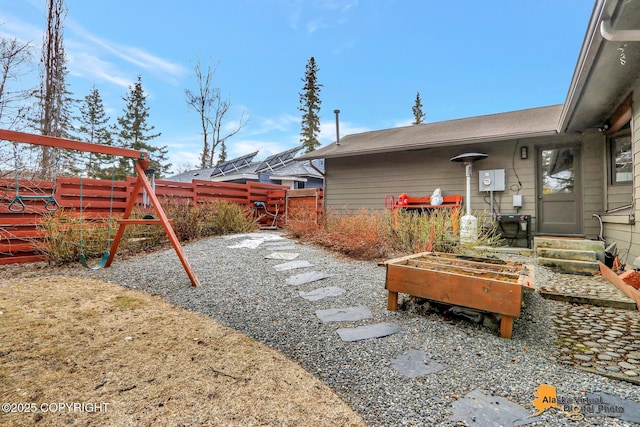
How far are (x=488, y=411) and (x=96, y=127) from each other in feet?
81.6

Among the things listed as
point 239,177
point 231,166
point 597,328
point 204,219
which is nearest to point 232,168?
point 231,166

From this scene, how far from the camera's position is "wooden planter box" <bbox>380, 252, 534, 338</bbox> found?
1.99m

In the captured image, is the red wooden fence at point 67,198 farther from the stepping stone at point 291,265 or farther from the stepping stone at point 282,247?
→ the stepping stone at point 291,265

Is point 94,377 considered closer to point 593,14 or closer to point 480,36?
point 593,14

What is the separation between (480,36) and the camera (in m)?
8.75

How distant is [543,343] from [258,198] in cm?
850

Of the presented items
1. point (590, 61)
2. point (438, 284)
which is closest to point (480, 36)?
point (590, 61)

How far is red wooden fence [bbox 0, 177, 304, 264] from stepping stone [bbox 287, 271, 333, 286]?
114 inches

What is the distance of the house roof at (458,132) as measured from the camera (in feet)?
19.9

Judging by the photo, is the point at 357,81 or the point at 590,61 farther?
the point at 357,81

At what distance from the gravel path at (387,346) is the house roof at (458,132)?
11.7 feet

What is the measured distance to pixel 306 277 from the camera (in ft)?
11.8

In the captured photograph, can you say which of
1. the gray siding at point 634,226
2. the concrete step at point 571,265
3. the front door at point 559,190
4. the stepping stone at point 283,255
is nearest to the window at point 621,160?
the gray siding at point 634,226

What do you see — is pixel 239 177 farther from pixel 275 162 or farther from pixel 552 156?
pixel 552 156
